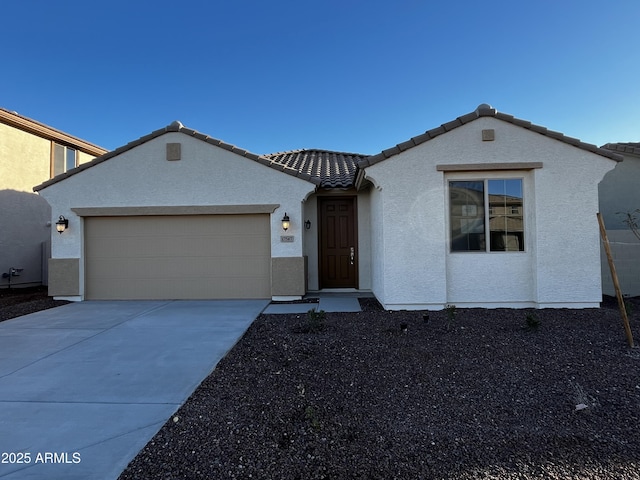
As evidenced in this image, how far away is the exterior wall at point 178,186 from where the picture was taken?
29.5 feet

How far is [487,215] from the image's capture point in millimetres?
7352

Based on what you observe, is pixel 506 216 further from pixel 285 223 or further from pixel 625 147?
pixel 625 147

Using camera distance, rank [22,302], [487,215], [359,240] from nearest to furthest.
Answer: [487,215] → [22,302] → [359,240]

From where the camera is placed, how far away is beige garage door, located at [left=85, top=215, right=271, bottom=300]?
30.2ft

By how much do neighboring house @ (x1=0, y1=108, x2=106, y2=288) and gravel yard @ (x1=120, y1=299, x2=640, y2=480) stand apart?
11.7 metres

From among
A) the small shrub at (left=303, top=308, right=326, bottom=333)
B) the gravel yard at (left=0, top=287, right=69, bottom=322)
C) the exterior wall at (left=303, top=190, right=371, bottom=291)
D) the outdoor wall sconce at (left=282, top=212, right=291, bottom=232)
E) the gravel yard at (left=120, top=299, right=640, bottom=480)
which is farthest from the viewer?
the exterior wall at (left=303, top=190, right=371, bottom=291)

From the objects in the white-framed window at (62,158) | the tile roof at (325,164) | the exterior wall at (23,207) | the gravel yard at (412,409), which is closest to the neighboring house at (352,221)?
the tile roof at (325,164)

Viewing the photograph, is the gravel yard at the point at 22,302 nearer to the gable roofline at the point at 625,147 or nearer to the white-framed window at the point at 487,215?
the white-framed window at the point at 487,215

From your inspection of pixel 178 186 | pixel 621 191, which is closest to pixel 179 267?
pixel 178 186

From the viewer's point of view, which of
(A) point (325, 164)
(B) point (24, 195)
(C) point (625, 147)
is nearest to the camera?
(C) point (625, 147)

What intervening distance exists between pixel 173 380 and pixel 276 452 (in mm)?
1990

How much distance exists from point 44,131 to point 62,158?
55.9 inches

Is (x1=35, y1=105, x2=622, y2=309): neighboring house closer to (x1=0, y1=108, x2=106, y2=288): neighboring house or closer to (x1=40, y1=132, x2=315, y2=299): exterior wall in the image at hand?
(x1=40, y1=132, x2=315, y2=299): exterior wall

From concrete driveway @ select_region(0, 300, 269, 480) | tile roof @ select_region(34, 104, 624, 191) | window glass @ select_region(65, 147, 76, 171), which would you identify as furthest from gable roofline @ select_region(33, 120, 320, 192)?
window glass @ select_region(65, 147, 76, 171)
